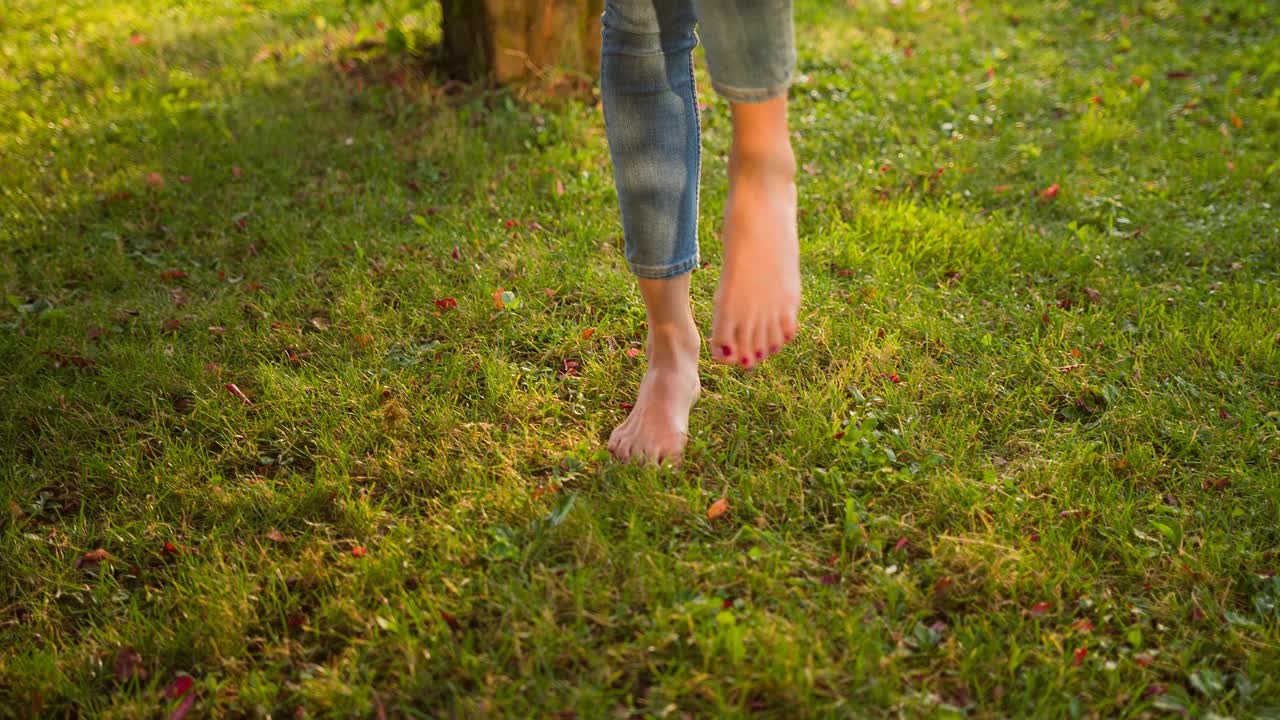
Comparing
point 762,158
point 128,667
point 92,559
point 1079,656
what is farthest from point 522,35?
point 1079,656

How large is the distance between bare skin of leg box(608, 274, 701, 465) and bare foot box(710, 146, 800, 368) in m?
0.30

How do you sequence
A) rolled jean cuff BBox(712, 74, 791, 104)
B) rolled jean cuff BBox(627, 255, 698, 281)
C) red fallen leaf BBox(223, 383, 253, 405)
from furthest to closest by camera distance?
red fallen leaf BBox(223, 383, 253, 405)
rolled jean cuff BBox(627, 255, 698, 281)
rolled jean cuff BBox(712, 74, 791, 104)

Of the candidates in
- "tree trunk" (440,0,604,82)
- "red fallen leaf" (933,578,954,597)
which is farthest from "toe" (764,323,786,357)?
"tree trunk" (440,0,604,82)

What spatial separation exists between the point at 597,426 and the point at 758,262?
690mm

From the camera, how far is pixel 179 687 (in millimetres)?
1438

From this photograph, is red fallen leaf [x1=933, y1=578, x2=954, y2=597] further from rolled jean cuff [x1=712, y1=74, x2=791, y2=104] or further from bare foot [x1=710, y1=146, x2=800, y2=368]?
rolled jean cuff [x1=712, y1=74, x2=791, y2=104]

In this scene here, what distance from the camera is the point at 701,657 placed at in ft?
4.75

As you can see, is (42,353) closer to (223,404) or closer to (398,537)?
(223,404)

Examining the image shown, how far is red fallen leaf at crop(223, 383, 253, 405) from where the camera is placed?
2.16m

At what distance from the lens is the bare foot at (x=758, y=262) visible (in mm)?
1490

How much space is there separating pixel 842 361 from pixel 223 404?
1511 millimetres

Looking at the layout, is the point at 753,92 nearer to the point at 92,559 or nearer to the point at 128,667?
the point at 128,667

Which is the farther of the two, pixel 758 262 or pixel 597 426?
pixel 597 426

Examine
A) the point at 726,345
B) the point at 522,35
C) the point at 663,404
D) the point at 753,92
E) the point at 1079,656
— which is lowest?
the point at 1079,656
